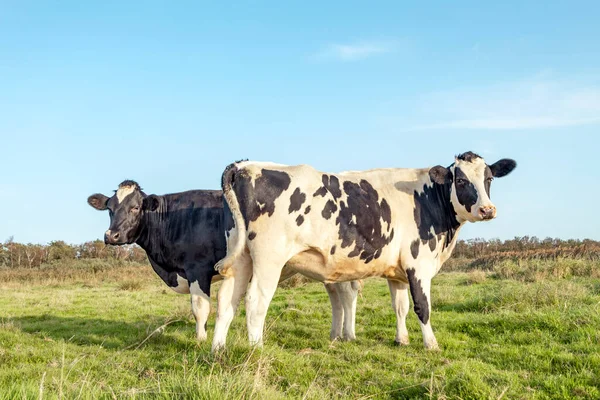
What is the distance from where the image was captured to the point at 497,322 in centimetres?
920

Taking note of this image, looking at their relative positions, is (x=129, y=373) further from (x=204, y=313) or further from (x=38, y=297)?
(x=38, y=297)

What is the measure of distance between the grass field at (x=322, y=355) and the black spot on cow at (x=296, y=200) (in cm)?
184

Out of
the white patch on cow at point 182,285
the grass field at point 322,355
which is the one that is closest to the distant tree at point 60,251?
the grass field at point 322,355

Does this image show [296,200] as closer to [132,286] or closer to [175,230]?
[175,230]

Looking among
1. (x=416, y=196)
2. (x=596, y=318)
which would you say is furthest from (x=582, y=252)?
(x=416, y=196)

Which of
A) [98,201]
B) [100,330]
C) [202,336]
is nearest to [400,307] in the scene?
[202,336]

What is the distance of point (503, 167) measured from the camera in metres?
9.05

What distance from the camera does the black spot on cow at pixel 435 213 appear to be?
27.6ft

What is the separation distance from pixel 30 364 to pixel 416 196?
6.14 meters

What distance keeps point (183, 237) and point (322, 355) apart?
3655mm

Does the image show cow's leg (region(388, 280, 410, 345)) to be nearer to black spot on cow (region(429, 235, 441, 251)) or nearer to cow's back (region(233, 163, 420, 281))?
cow's back (region(233, 163, 420, 281))

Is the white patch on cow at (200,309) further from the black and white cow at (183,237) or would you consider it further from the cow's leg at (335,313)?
the cow's leg at (335,313)

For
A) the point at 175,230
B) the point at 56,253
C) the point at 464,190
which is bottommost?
the point at 56,253

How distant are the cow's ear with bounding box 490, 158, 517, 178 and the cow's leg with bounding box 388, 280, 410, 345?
95.5 inches
